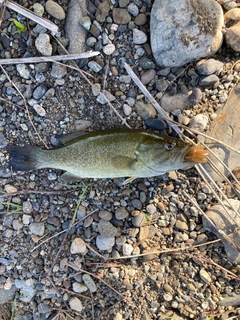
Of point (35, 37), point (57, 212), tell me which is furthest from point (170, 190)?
point (35, 37)

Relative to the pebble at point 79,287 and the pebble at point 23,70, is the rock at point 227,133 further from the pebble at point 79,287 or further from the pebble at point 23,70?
the pebble at point 23,70

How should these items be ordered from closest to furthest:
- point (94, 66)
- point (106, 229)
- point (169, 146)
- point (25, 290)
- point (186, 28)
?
1. point (169, 146)
2. point (186, 28)
3. point (94, 66)
4. point (106, 229)
5. point (25, 290)

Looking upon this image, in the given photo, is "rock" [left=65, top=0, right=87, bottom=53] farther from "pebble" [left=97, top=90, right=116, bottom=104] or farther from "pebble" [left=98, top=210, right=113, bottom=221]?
"pebble" [left=98, top=210, right=113, bottom=221]

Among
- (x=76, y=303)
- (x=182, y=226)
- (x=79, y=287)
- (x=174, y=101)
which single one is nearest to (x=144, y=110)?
(x=174, y=101)

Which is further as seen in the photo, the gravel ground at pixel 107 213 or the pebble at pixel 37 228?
the pebble at pixel 37 228

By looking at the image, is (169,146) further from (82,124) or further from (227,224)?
(227,224)

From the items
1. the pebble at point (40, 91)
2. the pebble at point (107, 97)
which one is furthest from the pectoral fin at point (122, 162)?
the pebble at point (40, 91)

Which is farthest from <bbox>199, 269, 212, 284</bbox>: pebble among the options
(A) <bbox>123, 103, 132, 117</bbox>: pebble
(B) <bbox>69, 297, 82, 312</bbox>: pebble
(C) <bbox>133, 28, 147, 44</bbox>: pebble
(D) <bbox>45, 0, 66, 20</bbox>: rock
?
(D) <bbox>45, 0, 66, 20</bbox>: rock
